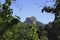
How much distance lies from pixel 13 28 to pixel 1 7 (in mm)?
974

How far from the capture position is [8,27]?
34.8 feet

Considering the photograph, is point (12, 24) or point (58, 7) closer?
point (58, 7)

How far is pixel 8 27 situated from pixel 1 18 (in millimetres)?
488

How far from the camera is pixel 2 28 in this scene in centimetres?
1041

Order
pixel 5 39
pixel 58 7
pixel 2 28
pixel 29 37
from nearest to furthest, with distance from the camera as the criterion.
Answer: pixel 58 7 < pixel 2 28 < pixel 5 39 < pixel 29 37

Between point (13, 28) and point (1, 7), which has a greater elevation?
point (1, 7)

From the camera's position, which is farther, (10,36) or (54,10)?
(10,36)

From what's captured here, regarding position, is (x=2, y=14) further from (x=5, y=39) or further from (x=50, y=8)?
(x=50, y=8)

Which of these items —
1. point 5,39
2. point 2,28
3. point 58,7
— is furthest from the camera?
point 5,39

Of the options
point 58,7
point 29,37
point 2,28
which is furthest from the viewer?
point 29,37

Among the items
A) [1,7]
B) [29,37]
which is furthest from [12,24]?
[29,37]

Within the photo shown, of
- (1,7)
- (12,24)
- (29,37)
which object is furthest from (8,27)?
(29,37)

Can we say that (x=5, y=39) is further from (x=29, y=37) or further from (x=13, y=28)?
(x=29, y=37)

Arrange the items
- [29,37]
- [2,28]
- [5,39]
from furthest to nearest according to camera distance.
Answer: [29,37], [5,39], [2,28]
